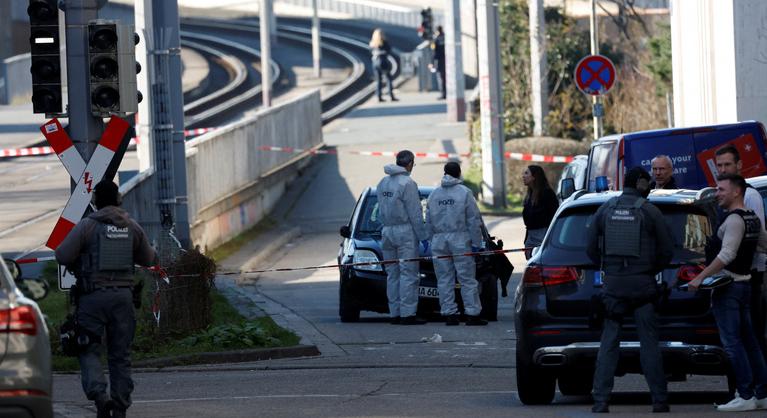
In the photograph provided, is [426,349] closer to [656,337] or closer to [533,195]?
[533,195]

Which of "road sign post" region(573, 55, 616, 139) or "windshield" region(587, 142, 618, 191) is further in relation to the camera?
"road sign post" region(573, 55, 616, 139)

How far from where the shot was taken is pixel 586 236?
38.2 ft

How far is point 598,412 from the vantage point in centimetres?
1125

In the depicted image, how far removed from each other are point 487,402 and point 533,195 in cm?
689

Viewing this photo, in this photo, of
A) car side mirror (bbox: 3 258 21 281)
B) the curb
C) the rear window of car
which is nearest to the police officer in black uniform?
car side mirror (bbox: 3 258 21 281)

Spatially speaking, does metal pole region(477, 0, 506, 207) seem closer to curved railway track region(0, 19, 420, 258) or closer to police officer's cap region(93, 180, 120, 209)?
curved railway track region(0, 19, 420, 258)

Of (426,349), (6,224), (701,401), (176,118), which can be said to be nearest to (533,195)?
(426,349)

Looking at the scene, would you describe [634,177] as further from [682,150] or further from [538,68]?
[538,68]

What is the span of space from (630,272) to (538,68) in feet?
→ 86.8

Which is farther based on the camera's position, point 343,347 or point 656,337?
point 343,347

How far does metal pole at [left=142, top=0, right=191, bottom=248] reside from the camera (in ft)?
67.5

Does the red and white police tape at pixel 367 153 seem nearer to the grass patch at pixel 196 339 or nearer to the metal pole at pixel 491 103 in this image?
the metal pole at pixel 491 103

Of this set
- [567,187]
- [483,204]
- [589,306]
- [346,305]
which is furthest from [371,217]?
[483,204]

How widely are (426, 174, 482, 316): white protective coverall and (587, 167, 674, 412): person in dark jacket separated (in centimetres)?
673
